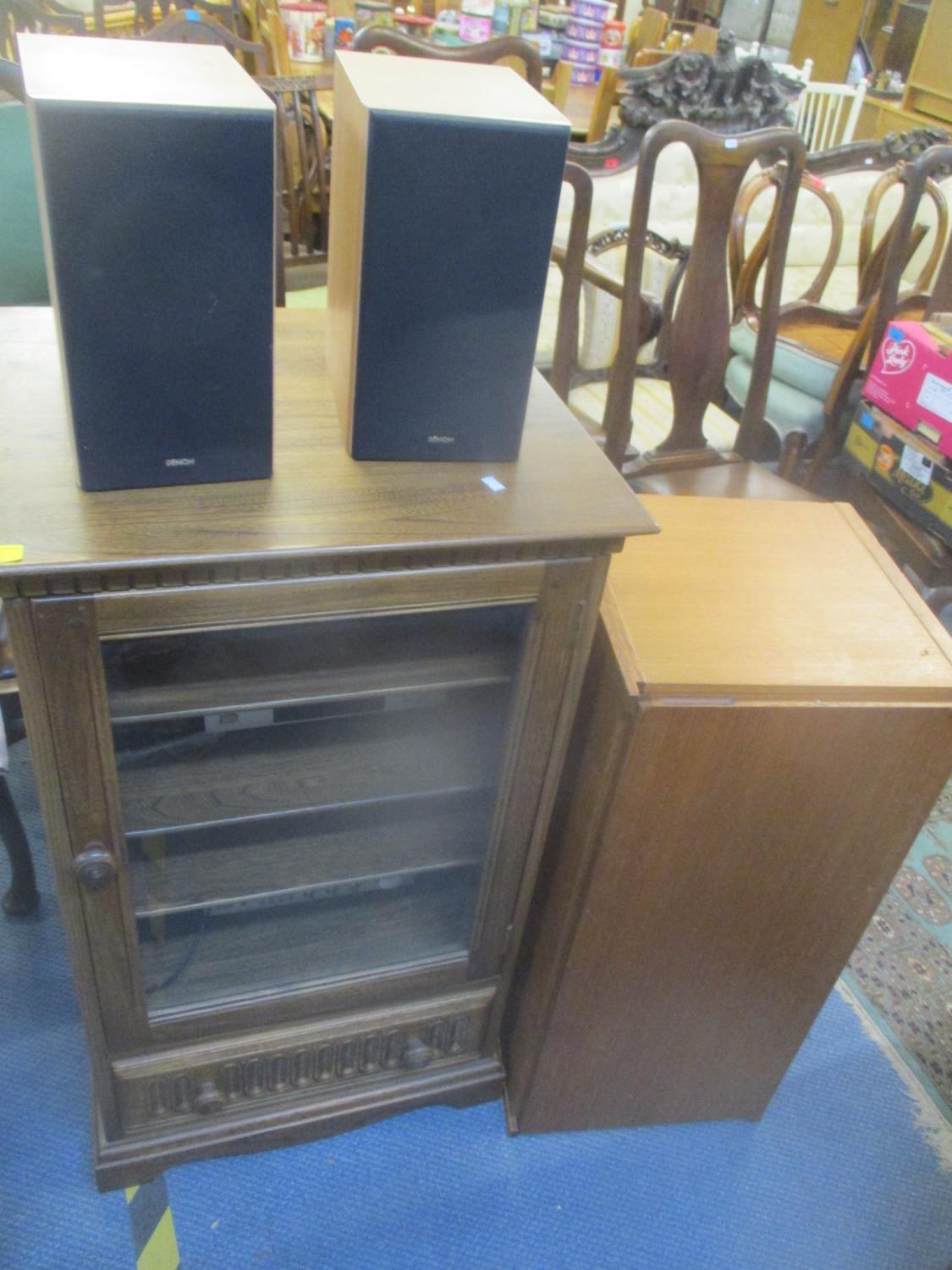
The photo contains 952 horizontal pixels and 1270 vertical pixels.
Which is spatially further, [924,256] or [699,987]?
[924,256]

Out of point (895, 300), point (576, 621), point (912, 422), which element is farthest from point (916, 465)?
point (576, 621)

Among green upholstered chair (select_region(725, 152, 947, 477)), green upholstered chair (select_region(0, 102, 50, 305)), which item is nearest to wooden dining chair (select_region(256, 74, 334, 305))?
green upholstered chair (select_region(0, 102, 50, 305))

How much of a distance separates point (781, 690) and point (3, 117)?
1.42 metres

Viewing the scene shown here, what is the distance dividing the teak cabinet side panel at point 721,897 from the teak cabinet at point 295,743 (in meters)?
0.10

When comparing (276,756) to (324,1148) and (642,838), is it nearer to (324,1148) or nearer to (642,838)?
(642,838)

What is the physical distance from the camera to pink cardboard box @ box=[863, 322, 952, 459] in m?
1.78

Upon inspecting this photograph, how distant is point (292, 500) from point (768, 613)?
1.66 feet

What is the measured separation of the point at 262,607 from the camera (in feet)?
2.42

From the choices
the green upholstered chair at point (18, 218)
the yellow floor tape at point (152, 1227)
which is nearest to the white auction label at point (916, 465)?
the green upholstered chair at point (18, 218)

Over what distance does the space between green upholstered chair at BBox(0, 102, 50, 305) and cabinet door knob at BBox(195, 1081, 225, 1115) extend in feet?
4.10

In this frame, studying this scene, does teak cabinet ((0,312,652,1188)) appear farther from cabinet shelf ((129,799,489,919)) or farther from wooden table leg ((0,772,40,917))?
wooden table leg ((0,772,40,917))

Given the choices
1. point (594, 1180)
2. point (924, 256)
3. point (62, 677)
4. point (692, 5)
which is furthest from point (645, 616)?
point (692, 5)

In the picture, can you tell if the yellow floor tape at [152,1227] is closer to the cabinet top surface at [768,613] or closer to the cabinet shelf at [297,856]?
the cabinet shelf at [297,856]

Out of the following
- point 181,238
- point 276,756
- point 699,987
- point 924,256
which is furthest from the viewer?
point 924,256
